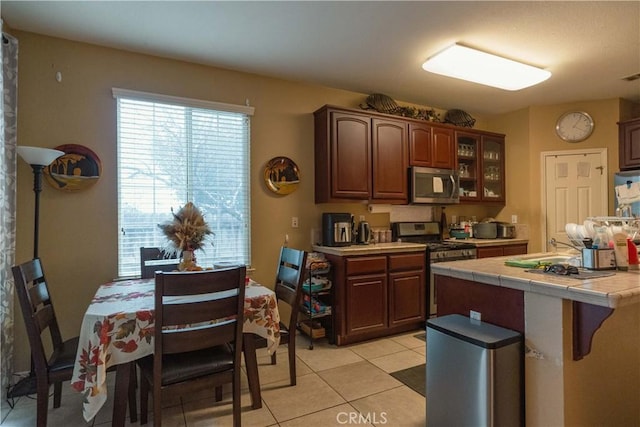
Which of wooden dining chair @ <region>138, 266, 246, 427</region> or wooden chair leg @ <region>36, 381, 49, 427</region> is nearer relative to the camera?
wooden dining chair @ <region>138, 266, 246, 427</region>

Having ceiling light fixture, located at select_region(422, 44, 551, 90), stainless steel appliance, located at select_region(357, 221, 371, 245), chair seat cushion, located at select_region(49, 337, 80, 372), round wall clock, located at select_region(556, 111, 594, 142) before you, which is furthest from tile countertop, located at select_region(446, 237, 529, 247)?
chair seat cushion, located at select_region(49, 337, 80, 372)

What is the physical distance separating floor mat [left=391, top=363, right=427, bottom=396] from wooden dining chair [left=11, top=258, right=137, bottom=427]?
1.80 m

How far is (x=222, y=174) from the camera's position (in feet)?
10.8

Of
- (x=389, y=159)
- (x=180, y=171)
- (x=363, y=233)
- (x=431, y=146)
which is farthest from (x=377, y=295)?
Answer: (x=180, y=171)

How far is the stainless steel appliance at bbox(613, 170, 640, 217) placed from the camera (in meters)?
3.86

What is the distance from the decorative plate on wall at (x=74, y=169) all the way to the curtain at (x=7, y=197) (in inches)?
9.5

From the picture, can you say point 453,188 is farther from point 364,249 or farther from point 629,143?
point 629,143

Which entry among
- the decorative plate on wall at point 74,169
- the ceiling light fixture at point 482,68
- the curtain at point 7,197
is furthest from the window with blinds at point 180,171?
the ceiling light fixture at point 482,68

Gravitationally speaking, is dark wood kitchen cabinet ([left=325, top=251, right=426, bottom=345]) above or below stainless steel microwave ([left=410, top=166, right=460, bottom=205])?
below

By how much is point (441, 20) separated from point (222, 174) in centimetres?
222

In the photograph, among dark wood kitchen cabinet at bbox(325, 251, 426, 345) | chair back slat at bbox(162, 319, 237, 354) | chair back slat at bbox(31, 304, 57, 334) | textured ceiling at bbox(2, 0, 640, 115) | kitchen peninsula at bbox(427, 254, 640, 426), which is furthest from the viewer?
dark wood kitchen cabinet at bbox(325, 251, 426, 345)

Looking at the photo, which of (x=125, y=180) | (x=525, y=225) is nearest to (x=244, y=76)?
(x=125, y=180)

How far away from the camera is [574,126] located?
173 inches

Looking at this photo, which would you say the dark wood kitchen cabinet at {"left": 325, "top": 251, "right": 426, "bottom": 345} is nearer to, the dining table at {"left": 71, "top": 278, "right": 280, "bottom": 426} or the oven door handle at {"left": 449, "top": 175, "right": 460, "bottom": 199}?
the oven door handle at {"left": 449, "top": 175, "right": 460, "bottom": 199}
